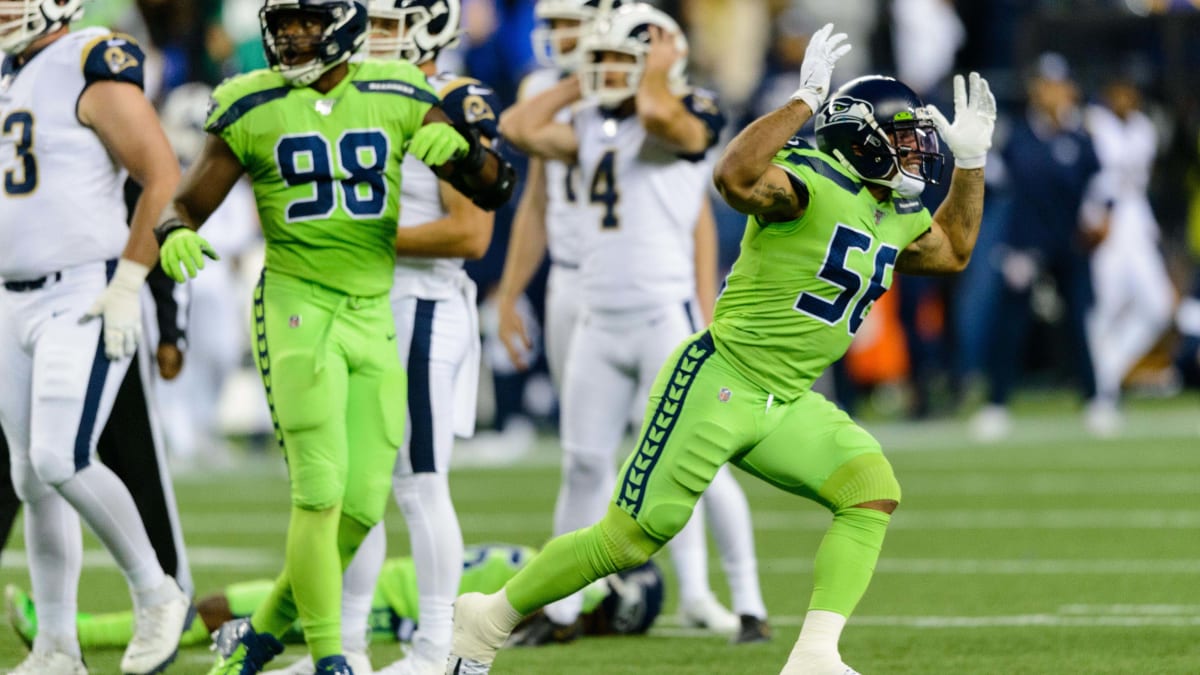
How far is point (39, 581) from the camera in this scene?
6.12 m

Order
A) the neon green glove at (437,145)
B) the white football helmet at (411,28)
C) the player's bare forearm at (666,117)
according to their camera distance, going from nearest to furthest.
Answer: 1. the neon green glove at (437,145)
2. the white football helmet at (411,28)
3. the player's bare forearm at (666,117)

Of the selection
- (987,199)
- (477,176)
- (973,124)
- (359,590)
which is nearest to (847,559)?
(973,124)

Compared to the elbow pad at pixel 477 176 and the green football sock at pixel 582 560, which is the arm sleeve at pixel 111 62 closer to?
the elbow pad at pixel 477 176

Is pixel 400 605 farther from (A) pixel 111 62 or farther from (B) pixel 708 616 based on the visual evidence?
(A) pixel 111 62

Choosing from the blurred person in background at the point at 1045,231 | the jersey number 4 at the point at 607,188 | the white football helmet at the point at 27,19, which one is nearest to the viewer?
the white football helmet at the point at 27,19

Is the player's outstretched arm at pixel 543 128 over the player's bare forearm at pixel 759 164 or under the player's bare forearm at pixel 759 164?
under

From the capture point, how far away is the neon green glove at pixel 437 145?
544 cm

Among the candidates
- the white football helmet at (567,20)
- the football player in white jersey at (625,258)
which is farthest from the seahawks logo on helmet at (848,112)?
the white football helmet at (567,20)

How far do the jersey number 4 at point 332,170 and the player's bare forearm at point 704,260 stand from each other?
2.00 m

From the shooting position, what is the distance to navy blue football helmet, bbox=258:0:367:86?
→ 5.52m

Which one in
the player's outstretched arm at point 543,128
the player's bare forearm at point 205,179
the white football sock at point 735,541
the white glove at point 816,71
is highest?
the white glove at point 816,71

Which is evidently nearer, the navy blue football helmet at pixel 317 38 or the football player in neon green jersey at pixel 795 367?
the football player in neon green jersey at pixel 795 367

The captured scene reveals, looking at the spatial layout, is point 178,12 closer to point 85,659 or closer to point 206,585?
point 206,585

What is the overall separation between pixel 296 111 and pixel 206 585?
327 cm
